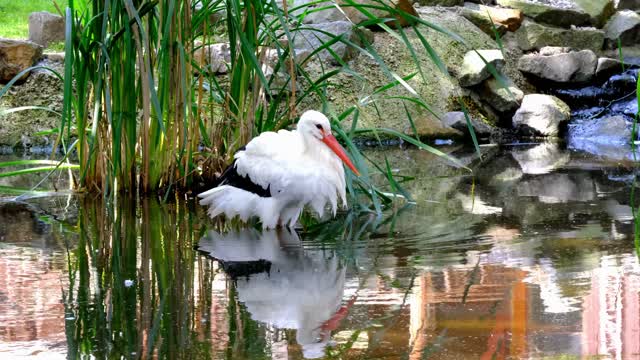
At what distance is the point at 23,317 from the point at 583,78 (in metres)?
10.0

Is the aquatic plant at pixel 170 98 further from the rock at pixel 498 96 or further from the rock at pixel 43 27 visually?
the rock at pixel 43 27

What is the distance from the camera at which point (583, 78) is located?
12531 millimetres

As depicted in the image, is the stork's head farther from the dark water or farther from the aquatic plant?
the dark water

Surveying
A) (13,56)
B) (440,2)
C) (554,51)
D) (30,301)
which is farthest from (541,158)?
(30,301)

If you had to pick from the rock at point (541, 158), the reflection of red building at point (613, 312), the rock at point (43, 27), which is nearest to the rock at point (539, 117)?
the rock at point (541, 158)

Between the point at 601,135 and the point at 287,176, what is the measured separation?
6.57 metres

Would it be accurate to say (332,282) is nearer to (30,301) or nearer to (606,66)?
(30,301)

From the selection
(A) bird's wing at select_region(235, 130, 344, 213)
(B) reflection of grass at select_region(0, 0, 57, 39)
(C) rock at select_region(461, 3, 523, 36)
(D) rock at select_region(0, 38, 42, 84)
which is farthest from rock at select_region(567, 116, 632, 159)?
(B) reflection of grass at select_region(0, 0, 57, 39)

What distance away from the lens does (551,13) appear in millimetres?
13727

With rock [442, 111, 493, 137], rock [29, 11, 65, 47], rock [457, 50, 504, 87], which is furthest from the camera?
rock [29, 11, 65, 47]

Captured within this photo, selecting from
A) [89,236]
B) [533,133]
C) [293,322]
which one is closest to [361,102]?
[89,236]

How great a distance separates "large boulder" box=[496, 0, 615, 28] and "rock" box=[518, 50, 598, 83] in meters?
1.27

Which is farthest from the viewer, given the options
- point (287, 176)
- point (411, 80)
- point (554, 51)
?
point (554, 51)

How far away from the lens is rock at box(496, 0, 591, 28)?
13695mm
